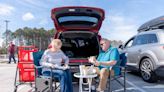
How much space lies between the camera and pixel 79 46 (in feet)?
25.0

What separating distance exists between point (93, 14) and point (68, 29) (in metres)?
0.74

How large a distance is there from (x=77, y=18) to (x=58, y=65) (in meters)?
1.76

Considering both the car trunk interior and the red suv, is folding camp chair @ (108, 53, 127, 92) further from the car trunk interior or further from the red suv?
the car trunk interior

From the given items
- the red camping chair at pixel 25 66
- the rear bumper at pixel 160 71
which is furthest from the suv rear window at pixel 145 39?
the red camping chair at pixel 25 66

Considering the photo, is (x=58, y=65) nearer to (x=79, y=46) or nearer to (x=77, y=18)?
(x=77, y=18)

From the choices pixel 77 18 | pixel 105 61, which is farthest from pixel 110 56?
pixel 77 18

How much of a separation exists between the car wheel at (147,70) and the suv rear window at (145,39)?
1.93 ft

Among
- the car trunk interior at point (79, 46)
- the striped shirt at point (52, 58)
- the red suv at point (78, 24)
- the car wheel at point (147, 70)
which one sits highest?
the red suv at point (78, 24)

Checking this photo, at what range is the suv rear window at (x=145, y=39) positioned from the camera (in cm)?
754

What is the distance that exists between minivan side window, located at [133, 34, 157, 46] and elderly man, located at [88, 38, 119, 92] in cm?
233

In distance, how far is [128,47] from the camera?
9.64m

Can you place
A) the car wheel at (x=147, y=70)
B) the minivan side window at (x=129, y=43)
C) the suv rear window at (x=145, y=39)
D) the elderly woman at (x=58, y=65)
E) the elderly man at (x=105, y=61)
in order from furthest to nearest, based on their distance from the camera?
1. the minivan side window at (x=129, y=43)
2. the suv rear window at (x=145, y=39)
3. the car wheel at (x=147, y=70)
4. the elderly man at (x=105, y=61)
5. the elderly woman at (x=58, y=65)

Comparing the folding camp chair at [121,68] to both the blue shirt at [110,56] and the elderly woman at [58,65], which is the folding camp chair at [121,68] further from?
the elderly woman at [58,65]

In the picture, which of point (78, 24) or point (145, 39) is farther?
point (145, 39)
